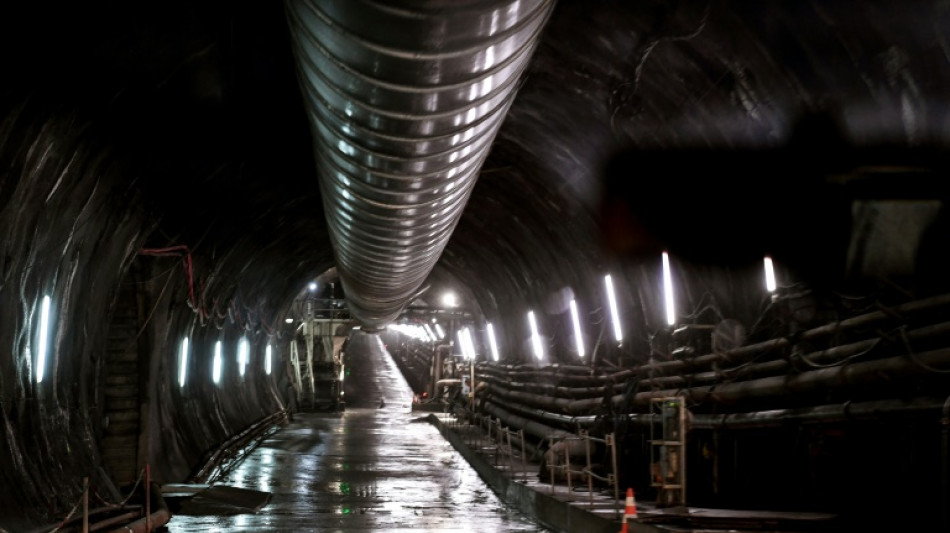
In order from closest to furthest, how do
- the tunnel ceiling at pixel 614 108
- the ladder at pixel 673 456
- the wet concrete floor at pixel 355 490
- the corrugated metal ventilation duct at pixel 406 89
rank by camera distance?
1. the corrugated metal ventilation duct at pixel 406 89
2. the tunnel ceiling at pixel 614 108
3. the ladder at pixel 673 456
4. the wet concrete floor at pixel 355 490

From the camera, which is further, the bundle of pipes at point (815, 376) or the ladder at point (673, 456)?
the ladder at point (673, 456)

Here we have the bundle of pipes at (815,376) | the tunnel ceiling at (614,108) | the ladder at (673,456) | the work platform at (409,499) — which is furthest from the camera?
the ladder at (673,456)

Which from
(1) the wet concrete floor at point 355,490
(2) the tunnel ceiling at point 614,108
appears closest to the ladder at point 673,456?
(2) the tunnel ceiling at point 614,108

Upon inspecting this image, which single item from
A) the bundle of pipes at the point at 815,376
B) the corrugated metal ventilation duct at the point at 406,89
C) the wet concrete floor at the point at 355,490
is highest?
the corrugated metal ventilation duct at the point at 406,89

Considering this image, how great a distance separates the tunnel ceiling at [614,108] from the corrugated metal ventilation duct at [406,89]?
2.16 meters

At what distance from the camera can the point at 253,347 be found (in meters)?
31.4

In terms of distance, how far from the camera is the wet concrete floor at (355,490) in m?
13.1

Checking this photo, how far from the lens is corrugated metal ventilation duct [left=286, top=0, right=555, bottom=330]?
5.43 m

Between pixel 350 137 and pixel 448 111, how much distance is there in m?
1.07

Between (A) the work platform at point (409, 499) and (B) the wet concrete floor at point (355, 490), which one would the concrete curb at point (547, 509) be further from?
(B) the wet concrete floor at point (355, 490)

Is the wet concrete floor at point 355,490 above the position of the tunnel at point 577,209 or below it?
below

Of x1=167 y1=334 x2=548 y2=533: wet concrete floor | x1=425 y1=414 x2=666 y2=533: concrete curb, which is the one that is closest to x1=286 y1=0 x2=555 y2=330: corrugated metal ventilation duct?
x1=425 y1=414 x2=666 y2=533: concrete curb

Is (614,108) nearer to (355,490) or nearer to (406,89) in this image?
(406,89)

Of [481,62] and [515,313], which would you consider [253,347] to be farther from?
[481,62]
